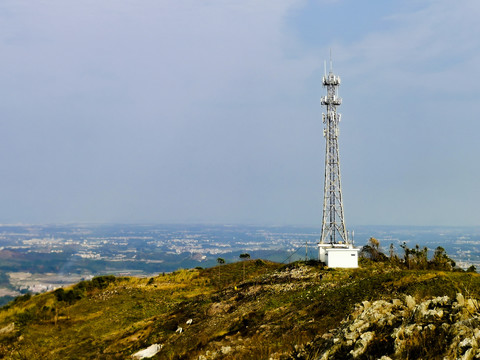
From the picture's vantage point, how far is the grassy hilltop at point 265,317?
10.2 m

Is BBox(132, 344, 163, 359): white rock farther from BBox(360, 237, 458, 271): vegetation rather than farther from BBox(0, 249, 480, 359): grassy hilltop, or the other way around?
BBox(360, 237, 458, 271): vegetation

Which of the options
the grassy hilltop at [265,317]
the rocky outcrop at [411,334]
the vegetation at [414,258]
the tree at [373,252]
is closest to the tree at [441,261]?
the vegetation at [414,258]

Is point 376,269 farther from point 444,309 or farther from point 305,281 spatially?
point 444,309

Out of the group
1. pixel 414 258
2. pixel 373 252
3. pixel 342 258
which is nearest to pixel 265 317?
pixel 342 258

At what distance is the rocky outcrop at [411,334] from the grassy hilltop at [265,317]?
3cm

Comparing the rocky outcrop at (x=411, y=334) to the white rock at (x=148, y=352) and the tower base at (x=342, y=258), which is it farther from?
the tower base at (x=342, y=258)

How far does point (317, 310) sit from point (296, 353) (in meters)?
9.30

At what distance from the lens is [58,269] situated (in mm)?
183625

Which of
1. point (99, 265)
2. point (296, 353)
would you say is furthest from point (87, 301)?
point (99, 265)

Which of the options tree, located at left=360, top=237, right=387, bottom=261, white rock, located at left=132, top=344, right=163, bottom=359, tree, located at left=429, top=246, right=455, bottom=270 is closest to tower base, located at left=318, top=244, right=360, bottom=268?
tree, located at left=360, top=237, right=387, bottom=261

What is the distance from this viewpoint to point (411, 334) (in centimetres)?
966

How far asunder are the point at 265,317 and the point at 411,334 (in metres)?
14.8

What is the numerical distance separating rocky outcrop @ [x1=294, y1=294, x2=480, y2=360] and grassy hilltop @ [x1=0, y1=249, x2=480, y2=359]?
25 mm

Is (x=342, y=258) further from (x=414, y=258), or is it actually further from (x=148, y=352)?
(x=148, y=352)
